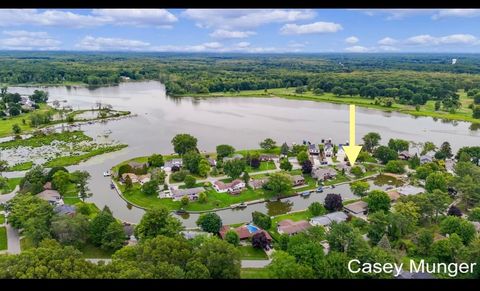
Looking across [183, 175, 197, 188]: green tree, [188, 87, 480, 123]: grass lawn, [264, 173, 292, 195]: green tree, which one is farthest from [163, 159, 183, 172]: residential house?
[188, 87, 480, 123]: grass lawn

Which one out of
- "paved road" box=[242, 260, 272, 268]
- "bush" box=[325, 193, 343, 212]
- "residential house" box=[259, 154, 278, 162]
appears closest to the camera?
"paved road" box=[242, 260, 272, 268]

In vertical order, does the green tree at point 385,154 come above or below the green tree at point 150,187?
above

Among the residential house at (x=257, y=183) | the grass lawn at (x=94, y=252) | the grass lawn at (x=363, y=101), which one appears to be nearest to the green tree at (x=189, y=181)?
the residential house at (x=257, y=183)

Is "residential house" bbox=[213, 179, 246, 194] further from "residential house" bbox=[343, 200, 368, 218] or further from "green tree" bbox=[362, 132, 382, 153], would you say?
"green tree" bbox=[362, 132, 382, 153]

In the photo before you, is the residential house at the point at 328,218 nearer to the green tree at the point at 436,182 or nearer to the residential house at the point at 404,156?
the green tree at the point at 436,182
